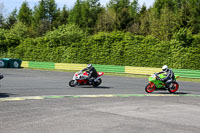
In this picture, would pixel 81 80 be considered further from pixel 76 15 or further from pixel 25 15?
pixel 25 15

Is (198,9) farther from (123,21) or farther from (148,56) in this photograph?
(148,56)

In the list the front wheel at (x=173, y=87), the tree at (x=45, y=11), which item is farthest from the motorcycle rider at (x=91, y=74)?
the tree at (x=45, y=11)

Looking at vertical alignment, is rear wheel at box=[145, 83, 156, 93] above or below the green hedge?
below

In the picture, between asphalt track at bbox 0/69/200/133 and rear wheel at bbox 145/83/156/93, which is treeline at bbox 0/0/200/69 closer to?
rear wheel at bbox 145/83/156/93

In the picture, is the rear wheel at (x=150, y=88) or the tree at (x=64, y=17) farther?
the tree at (x=64, y=17)

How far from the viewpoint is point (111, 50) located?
1523 inches

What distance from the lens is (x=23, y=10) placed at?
107 m

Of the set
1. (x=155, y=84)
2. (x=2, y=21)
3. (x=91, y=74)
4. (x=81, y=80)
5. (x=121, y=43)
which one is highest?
(x=2, y=21)

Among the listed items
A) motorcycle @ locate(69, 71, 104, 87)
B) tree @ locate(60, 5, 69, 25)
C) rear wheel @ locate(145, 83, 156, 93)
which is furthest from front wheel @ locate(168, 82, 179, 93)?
tree @ locate(60, 5, 69, 25)

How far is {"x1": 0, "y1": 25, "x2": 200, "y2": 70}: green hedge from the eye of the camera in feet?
107

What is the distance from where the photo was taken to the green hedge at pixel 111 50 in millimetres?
32469

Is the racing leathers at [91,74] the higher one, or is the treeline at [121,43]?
the treeline at [121,43]

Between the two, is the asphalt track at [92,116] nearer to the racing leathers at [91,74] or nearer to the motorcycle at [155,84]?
the motorcycle at [155,84]

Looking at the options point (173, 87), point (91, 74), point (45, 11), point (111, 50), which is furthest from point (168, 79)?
point (45, 11)
